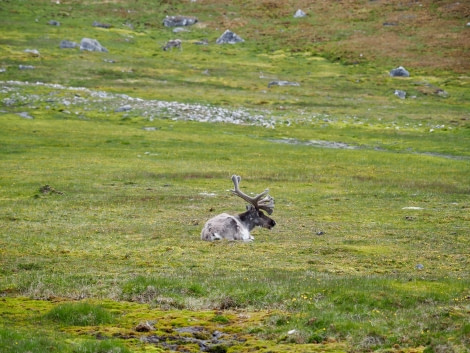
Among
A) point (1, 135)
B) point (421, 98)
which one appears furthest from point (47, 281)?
point (421, 98)

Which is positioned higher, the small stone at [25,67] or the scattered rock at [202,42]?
the scattered rock at [202,42]

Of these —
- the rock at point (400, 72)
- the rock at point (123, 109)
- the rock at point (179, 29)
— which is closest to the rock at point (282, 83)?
the rock at point (400, 72)

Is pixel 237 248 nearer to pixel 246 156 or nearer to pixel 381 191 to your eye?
pixel 381 191

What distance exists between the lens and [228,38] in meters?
126

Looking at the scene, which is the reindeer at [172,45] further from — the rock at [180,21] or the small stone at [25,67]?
the small stone at [25,67]

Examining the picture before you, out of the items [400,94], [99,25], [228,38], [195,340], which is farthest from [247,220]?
[99,25]

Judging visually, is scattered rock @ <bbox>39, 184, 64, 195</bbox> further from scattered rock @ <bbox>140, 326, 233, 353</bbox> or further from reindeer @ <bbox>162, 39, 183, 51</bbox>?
reindeer @ <bbox>162, 39, 183, 51</bbox>

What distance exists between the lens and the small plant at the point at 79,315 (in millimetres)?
14641

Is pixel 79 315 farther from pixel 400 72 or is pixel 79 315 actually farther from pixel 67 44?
pixel 67 44

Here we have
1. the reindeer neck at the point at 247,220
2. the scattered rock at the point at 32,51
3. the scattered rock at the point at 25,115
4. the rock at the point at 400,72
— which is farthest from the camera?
the scattered rock at the point at 32,51

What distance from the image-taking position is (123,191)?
3944cm

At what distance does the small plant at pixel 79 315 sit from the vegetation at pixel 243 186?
0.19 feet

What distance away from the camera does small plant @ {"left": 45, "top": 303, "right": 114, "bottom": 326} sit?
1464 cm

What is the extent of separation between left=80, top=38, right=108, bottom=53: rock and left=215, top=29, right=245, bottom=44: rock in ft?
71.7
